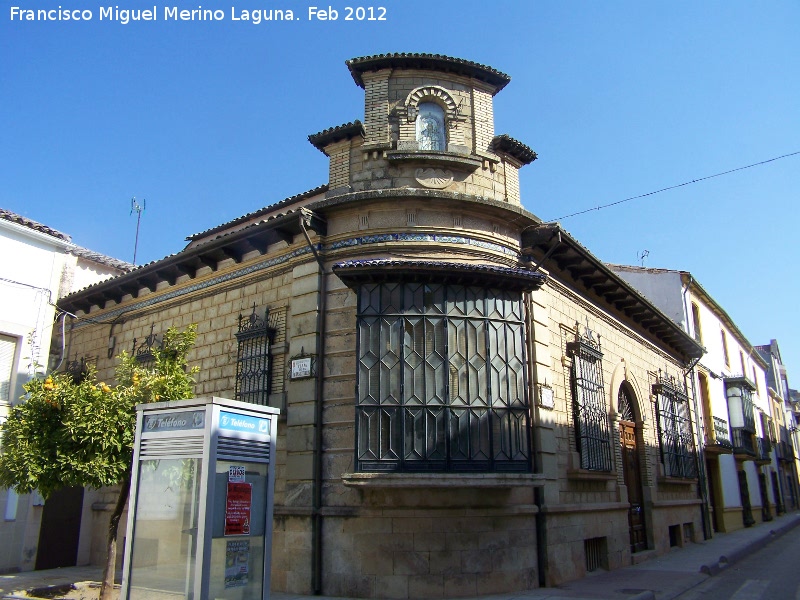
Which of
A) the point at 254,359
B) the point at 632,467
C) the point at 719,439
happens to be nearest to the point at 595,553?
the point at 632,467

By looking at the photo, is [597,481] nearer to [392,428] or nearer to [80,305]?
[392,428]

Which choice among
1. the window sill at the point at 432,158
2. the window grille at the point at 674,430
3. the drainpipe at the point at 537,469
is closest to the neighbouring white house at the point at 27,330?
the window sill at the point at 432,158

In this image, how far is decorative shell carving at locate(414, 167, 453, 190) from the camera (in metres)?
10.2

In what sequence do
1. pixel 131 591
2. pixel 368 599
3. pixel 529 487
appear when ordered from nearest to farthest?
pixel 131 591 < pixel 368 599 < pixel 529 487

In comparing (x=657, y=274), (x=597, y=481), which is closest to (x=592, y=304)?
(x=597, y=481)

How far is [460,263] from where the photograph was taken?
9484 millimetres

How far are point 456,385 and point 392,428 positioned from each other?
41.1 inches

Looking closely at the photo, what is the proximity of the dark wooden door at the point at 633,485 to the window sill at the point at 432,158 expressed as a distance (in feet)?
22.8

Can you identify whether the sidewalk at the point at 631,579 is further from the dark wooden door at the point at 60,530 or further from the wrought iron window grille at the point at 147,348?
the wrought iron window grille at the point at 147,348

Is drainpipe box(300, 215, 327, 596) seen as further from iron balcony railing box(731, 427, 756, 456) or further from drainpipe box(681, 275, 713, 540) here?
iron balcony railing box(731, 427, 756, 456)

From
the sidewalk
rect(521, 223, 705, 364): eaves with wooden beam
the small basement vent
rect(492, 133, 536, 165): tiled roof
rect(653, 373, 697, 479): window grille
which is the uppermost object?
rect(492, 133, 536, 165): tiled roof

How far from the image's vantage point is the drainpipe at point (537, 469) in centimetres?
951

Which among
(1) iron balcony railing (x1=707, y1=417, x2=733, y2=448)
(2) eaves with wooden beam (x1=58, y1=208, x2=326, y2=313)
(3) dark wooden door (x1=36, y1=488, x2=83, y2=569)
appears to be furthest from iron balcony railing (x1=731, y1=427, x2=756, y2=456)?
(3) dark wooden door (x1=36, y1=488, x2=83, y2=569)

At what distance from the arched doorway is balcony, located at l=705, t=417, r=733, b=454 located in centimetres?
681
